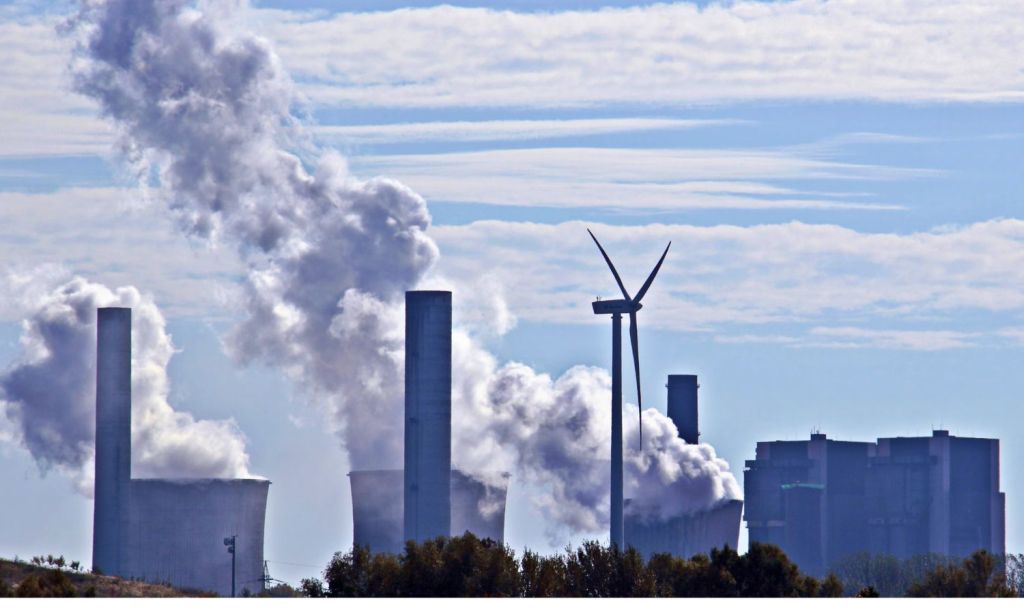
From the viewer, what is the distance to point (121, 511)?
124 m

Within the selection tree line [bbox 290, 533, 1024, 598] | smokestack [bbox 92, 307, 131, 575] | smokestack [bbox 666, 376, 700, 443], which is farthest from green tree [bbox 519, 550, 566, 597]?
smokestack [bbox 666, 376, 700, 443]

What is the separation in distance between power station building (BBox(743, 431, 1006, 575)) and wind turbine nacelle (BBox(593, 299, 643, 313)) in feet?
162

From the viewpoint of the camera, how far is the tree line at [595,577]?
66.2m

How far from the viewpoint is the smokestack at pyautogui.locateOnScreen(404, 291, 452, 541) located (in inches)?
4786

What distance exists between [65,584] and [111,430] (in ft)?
215

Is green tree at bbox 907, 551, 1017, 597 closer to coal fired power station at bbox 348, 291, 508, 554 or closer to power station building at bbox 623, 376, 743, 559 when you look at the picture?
coal fired power station at bbox 348, 291, 508, 554

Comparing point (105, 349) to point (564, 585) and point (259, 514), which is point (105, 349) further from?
point (564, 585)

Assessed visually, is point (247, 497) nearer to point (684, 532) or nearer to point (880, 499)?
point (684, 532)

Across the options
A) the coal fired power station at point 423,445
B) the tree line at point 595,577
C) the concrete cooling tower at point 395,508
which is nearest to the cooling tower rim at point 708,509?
the concrete cooling tower at point 395,508

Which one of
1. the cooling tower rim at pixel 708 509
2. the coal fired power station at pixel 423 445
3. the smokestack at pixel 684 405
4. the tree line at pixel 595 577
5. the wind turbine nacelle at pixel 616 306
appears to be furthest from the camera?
the smokestack at pixel 684 405

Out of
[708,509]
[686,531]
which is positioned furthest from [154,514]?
[708,509]

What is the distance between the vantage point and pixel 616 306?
445ft

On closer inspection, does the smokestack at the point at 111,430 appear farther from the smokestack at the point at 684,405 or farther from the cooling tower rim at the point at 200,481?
the smokestack at the point at 684,405

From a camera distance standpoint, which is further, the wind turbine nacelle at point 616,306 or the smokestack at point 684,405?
the smokestack at point 684,405
